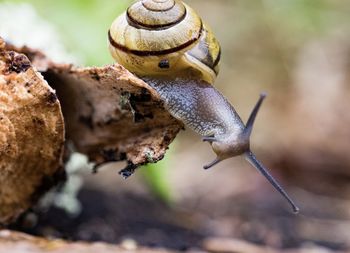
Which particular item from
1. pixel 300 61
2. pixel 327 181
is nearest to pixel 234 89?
pixel 300 61

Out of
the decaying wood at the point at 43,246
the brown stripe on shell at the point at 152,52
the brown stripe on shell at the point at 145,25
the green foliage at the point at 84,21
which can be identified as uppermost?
the brown stripe on shell at the point at 145,25

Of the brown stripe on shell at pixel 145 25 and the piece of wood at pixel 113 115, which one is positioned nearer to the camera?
the piece of wood at pixel 113 115

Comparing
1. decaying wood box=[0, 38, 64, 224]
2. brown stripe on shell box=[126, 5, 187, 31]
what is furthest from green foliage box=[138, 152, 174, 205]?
brown stripe on shell box=[126, 5, 187, 31]

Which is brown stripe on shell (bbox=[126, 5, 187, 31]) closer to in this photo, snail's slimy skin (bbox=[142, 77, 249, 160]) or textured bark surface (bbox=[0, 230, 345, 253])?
snail's slimy skin (bbox=[142, 77, 249, 160])

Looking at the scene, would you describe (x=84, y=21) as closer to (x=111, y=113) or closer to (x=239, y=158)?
(x=111, y=113)

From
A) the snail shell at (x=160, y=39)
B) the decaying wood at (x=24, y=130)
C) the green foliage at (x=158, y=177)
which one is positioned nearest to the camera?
the decaying wood at (x=24, y=130)

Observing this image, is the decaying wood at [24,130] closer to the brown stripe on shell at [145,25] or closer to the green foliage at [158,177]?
the brown stripe on shell at [145,25]

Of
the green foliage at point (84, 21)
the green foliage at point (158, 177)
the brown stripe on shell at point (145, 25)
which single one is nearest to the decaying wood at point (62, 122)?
the brown stripe on shell at point (145, 25)

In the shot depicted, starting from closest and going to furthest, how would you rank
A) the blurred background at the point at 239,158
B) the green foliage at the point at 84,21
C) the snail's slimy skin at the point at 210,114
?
the snail's slimy skin at the point at 210,114 → the blurred background at the point at 239,158 → the green foliage at the point at 84,21
